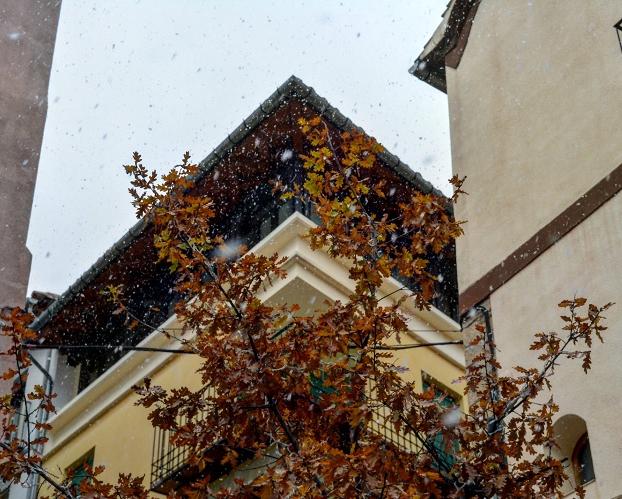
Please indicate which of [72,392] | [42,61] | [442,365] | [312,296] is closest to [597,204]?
[312,296]

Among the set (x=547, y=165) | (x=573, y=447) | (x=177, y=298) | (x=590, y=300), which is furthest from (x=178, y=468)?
(x=590, y=300)

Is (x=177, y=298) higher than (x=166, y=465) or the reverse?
higher

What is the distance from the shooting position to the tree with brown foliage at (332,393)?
319 inches

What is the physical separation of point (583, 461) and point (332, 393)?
2.54 meters

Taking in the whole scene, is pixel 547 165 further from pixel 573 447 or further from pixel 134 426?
pixel 134 426

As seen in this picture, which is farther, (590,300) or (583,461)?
(590,300)

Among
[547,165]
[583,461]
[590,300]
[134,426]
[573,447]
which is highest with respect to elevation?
[134,426]

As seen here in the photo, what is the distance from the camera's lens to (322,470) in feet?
26.3

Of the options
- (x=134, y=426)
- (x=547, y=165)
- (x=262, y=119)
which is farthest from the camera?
(x=134, y=426)

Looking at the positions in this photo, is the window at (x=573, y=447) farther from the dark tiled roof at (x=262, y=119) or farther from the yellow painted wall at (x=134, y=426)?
the yellow painted wall at (x=134, y=426)

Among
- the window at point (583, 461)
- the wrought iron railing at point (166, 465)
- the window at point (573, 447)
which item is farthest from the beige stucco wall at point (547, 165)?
the wrought iron railing at point (166, 465)

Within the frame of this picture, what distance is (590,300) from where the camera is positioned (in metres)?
10.5

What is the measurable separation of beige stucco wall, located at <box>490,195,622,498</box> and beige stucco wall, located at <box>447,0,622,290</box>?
52cm

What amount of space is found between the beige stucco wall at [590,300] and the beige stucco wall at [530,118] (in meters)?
0.52
